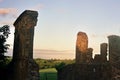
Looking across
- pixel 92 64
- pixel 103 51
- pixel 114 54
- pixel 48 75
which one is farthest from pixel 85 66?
pixel 48 75

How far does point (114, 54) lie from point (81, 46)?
6723 millimetres

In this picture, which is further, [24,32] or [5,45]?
[5,45]

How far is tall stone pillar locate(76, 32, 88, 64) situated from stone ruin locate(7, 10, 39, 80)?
1088cm

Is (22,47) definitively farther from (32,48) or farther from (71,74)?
(71,74)

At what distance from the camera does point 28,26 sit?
16156 mm

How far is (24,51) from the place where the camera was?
15938mm

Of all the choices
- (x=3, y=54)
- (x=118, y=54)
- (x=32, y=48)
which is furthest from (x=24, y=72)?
(x=118, y=54)

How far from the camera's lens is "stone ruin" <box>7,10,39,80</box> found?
15.2 metres

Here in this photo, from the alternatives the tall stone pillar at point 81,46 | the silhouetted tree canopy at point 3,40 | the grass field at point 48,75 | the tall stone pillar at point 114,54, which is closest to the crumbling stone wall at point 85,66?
the tall stone pillar at point 81,46

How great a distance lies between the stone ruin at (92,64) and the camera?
20.9 metres

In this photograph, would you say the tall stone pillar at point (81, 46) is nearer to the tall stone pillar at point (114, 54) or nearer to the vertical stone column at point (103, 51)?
the vertical stone column at point (103, 51)

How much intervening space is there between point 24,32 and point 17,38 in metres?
0.94

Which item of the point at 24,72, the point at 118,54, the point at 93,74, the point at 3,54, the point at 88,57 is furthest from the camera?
the point at 88,57

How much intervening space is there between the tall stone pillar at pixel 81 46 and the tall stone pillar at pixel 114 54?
550 cm
